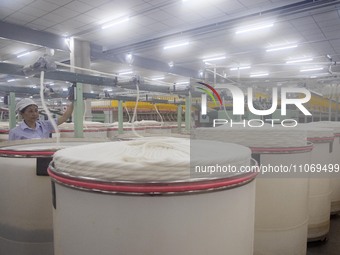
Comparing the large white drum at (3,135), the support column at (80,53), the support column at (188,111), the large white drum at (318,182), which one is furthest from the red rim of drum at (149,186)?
the support column at (80,53)

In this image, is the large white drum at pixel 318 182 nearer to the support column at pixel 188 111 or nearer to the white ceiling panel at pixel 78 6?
the support column at pixel 188 111

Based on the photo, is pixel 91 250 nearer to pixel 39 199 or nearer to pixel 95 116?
pixel 39 199

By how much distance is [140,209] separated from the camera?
2.71 feet

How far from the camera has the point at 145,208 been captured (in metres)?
0.82

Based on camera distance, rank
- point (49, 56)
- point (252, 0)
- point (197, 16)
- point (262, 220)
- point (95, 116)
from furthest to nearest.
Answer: point (95, 116) < point (197, 16) < point (252, 0) < point (49, 56) < point (262, 220)

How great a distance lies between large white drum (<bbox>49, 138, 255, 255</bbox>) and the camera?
83 centimetres

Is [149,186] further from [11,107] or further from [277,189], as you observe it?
[11,107]

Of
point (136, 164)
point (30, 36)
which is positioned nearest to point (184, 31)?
point (30, 36)

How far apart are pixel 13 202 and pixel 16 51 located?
8.50 m

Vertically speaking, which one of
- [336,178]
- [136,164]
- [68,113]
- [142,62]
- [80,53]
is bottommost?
[336,178]

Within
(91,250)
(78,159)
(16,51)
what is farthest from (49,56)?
(16,51)

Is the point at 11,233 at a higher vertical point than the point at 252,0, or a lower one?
lower

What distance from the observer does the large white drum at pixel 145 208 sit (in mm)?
828

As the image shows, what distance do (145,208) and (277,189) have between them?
3.31 ft
